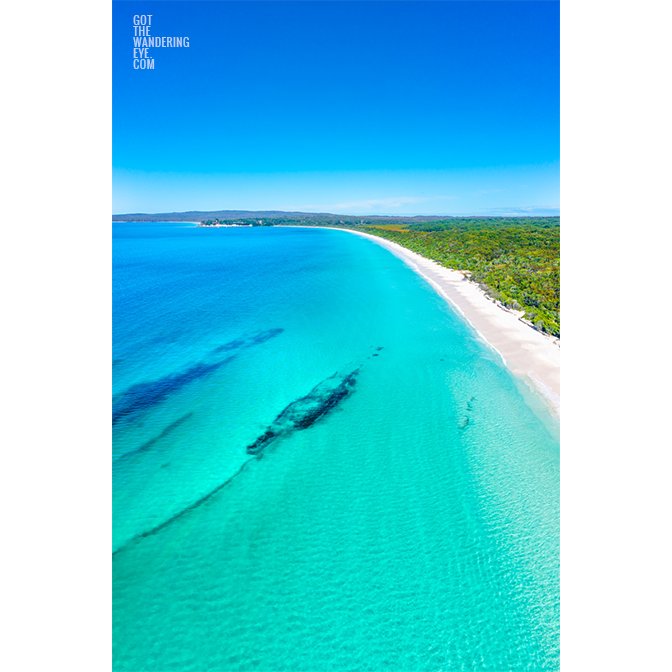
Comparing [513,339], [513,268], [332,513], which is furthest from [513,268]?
[332,513]

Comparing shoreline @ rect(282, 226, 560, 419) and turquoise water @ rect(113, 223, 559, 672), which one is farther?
shoreline @ rect(282, 226, 560, 419)

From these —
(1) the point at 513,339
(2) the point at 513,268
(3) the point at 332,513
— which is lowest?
(3) the point at 332,513

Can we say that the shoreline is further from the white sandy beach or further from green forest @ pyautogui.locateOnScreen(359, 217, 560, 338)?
green forest @ pyautogui.locateOnScreen(359, 217, 560, 338)

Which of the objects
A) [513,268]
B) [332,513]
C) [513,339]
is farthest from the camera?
[513,268]

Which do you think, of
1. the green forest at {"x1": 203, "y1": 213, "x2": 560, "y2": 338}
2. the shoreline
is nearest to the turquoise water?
the shoreline

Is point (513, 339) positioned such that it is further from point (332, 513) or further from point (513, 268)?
point (513, 268)
